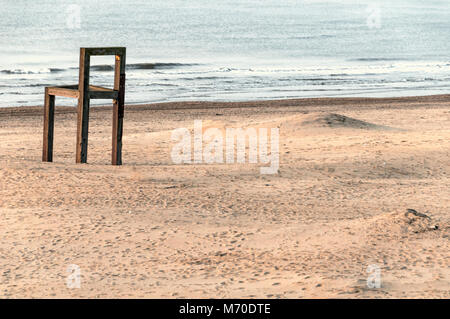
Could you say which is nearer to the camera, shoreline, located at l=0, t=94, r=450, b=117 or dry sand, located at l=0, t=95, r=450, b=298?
dry sand, located at l=0, t=95, r=450, b=298

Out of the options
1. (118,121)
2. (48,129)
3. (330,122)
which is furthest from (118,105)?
(330,122)

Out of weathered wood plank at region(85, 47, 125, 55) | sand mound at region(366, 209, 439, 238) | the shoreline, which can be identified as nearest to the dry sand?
sand mound at region(366, 209, 439, 238)

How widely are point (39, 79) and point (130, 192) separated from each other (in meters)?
20.1

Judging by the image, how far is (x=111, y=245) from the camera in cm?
620

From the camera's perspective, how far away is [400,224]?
21.7 ft

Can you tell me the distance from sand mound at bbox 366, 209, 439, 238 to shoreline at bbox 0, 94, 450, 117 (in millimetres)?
12449

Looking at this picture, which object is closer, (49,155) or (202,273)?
(202,273)

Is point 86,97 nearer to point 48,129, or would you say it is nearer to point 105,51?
point 105,51

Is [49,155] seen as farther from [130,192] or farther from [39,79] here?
[39,79]

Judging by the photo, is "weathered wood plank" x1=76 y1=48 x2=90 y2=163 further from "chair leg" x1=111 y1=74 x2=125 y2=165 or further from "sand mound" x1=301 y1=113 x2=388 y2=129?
"sand mound" x1=301 y1=113 x2=388 y2=129

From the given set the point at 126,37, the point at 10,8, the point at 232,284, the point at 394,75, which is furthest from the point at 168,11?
the point at 232,284

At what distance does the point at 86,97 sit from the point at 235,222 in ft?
10.4

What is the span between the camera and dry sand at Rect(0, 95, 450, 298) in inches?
211

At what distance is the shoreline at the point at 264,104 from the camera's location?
18234 millimetres
